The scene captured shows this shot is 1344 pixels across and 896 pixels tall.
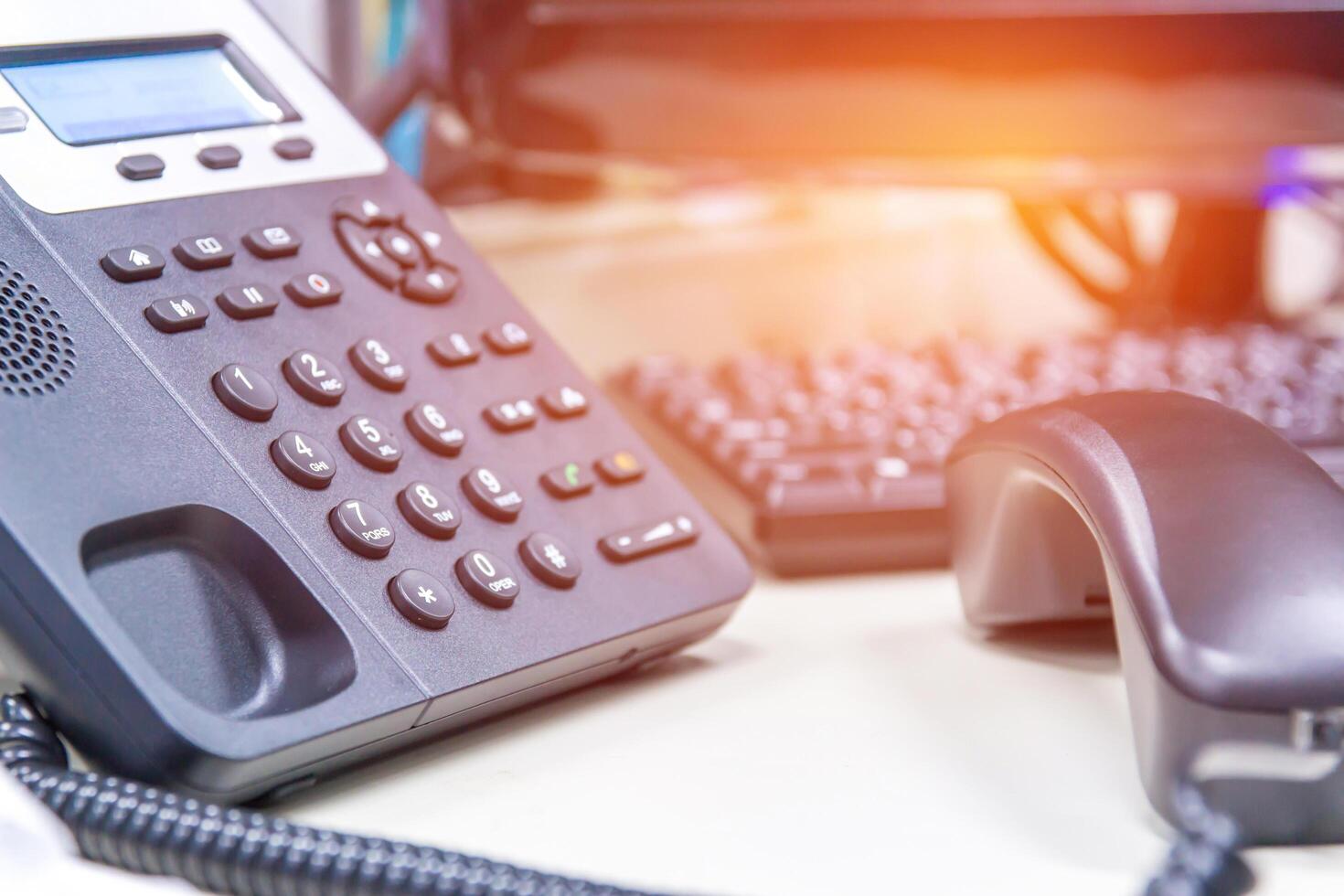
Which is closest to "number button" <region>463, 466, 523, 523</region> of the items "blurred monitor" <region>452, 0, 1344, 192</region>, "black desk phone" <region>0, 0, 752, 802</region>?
"black desk phone" <region>0, 0, 752, 802</region>

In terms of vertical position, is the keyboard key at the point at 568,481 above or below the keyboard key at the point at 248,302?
below

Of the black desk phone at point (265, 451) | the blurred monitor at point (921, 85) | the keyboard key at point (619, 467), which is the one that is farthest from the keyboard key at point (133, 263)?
the blurred monitor at point (921, 85)

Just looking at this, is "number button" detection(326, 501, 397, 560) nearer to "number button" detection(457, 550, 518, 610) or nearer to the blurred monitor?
"number button" detection(457, 550, 518, 610)

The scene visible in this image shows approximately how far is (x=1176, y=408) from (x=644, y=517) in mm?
122

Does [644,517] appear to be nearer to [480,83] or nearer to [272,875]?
[272,875]

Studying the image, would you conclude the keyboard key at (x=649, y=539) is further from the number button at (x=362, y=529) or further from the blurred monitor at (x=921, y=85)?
the blurred monitor at (x=921, y=85)

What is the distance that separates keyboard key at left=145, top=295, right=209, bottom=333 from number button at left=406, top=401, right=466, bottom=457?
48mm

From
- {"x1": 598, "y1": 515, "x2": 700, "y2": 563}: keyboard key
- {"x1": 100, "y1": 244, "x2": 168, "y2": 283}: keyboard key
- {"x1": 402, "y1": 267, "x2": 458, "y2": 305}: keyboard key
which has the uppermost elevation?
{"x1": 100, "y1": 244, "x2": 168, "y2": 283}: keyboard key

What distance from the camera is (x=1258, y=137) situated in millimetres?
567

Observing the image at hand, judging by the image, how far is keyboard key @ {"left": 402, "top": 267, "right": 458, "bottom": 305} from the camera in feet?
1.10

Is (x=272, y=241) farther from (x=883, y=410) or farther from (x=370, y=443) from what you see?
(x=883, y=410)

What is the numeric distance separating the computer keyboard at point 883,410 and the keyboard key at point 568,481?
7 cm

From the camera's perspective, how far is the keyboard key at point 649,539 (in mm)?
312

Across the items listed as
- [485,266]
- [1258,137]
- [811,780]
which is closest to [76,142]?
[485,266]
